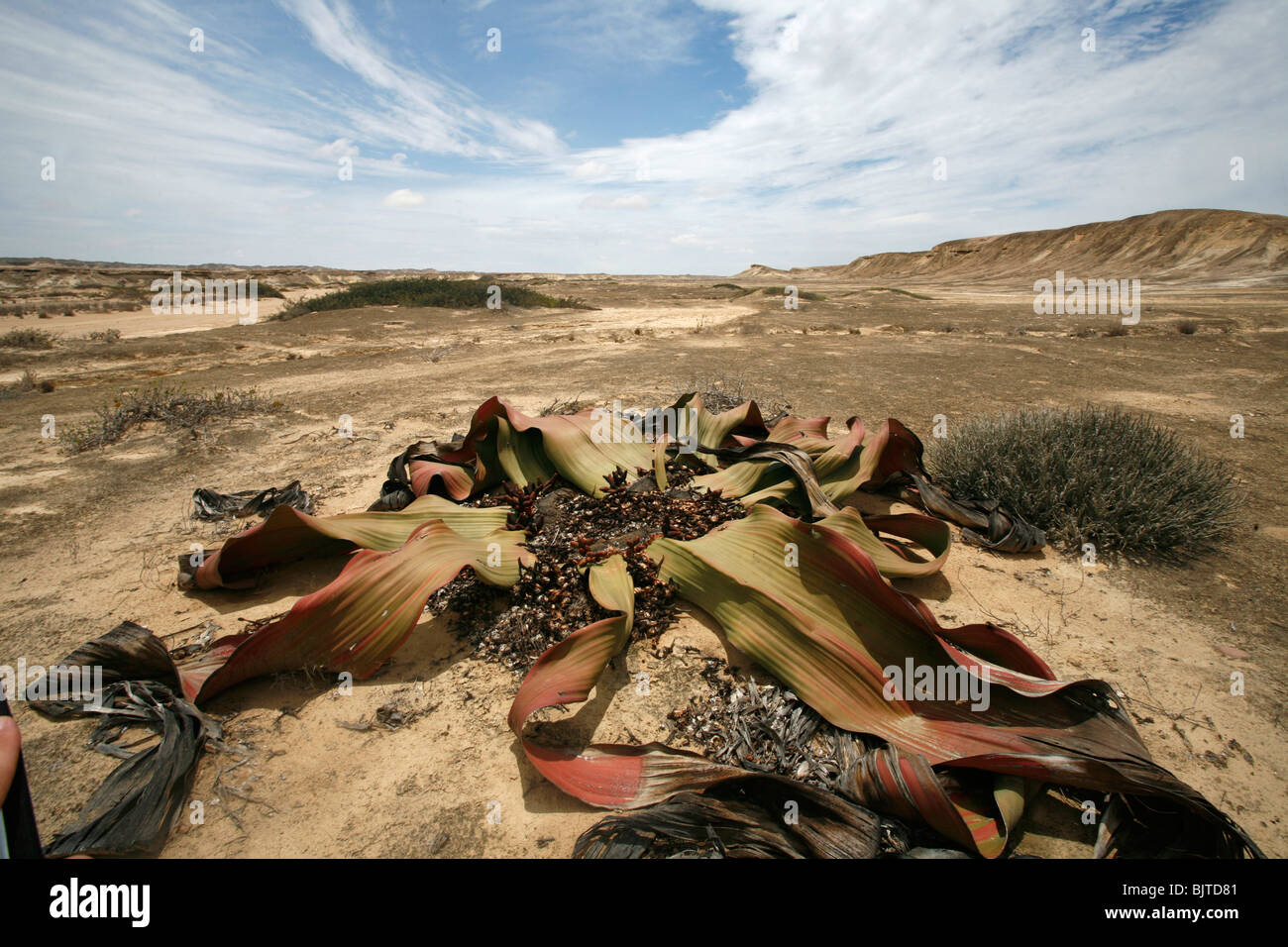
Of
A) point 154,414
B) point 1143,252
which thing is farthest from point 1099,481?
point 1143,252

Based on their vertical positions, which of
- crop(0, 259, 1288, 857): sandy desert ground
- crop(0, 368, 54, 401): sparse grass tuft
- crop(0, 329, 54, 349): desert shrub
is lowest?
crop(0, 259, 1288, 857): sandy desert ground

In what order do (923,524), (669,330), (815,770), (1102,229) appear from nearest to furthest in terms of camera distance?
(815,770)
(923,524)
(669,330)
(1102,229)

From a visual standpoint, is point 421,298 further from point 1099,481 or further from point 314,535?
point 1099,481

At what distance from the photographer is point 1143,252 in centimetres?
3619

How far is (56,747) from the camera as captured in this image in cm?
181

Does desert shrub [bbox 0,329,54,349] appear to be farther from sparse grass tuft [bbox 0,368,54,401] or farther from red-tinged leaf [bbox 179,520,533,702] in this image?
red-tinged leaf [bbox 179,520,533,702]

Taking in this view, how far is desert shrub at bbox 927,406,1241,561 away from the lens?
119 inches

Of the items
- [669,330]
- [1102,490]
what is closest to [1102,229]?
[669,330]

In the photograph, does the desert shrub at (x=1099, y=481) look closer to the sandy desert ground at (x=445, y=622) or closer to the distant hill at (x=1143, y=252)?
the sandy desert ground at (x=445, y=622)

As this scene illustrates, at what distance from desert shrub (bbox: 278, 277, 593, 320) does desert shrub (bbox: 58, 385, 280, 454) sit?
12.1 meters

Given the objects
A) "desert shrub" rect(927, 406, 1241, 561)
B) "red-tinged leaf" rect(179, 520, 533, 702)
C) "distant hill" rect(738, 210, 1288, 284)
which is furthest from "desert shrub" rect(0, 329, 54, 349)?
"distant hill" rect(738, 210, 1288, 284)

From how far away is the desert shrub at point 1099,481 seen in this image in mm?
3016
